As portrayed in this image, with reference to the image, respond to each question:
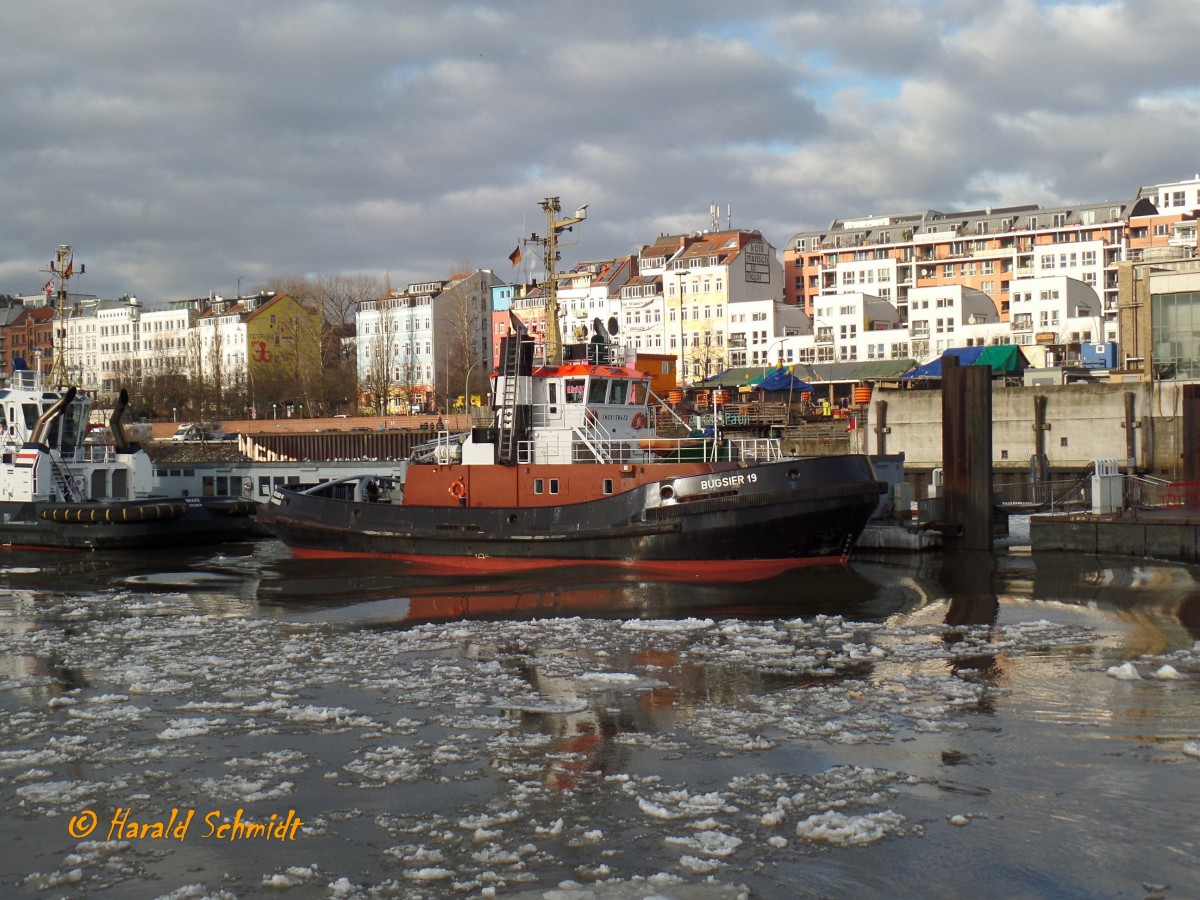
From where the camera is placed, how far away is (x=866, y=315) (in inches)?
2675

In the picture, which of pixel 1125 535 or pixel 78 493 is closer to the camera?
pixel 1125 535

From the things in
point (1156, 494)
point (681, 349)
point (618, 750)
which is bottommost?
point (618, 750)

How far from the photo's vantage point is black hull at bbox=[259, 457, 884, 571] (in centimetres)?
1997

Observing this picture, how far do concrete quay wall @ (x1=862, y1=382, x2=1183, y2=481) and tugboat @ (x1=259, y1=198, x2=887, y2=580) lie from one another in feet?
41.3

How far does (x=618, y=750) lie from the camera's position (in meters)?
9.66

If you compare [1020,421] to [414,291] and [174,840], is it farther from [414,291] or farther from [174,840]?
[414,291]

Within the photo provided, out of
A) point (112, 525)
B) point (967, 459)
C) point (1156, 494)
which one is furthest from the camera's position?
point (112, 525)

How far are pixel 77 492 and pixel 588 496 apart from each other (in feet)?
51.3

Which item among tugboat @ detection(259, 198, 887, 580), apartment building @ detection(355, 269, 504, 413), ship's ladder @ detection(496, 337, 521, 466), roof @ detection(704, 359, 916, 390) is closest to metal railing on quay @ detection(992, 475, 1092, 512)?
tugboat @ detection(259, 198, 887, 580)

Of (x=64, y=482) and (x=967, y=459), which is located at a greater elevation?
(x=967, y=459)

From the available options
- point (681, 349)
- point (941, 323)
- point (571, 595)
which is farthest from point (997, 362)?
point (571, 595)

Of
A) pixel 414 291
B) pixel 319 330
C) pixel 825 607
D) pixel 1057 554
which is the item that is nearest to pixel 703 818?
pixel 825 607

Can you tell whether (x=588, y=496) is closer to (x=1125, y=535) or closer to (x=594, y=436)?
(x=594, y=436)

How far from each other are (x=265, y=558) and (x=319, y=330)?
5135 cm
